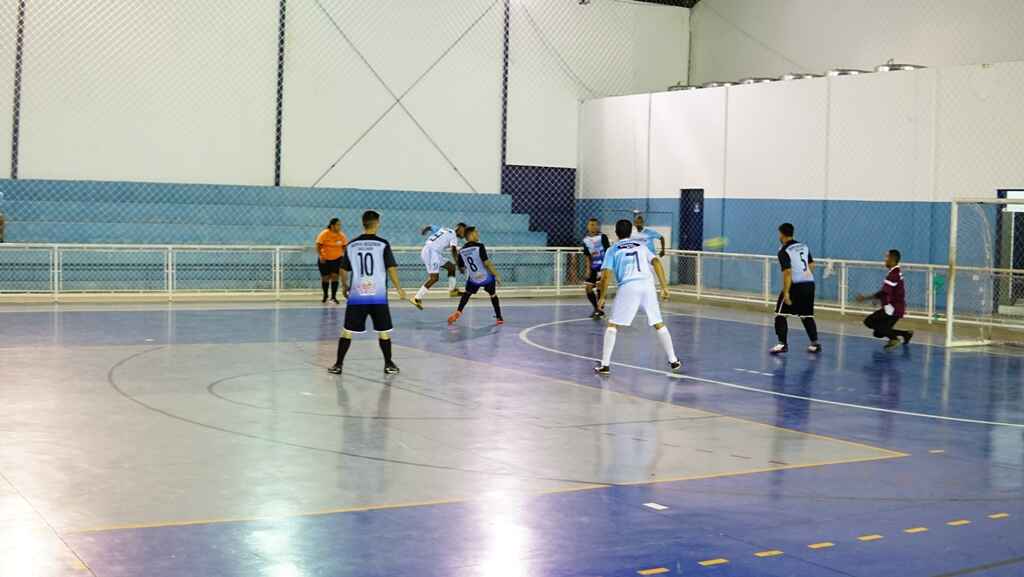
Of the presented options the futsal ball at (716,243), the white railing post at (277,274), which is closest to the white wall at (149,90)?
the white railing post at (277,274)

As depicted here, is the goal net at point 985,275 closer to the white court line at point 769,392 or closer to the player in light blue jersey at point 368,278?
the white court line at point 769,392

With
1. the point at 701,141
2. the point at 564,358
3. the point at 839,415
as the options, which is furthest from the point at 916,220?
the point at 839,415

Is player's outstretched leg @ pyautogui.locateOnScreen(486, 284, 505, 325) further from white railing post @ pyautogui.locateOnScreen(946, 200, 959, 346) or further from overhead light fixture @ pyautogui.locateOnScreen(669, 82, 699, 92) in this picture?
overhead light fixture @ pyautogui.locateOnScreen(669, 82, 699, 92)

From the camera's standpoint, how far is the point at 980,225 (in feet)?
77.6

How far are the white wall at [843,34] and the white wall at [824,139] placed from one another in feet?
7.76

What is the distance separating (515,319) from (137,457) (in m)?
13.8

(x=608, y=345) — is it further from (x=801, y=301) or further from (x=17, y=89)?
(x=17, y=89)

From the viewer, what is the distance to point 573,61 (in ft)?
116

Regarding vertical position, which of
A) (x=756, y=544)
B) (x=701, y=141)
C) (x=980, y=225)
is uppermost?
(x=701, y=141)

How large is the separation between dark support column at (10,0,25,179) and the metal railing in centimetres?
418

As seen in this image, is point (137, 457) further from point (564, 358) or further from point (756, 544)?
point (564, 358)

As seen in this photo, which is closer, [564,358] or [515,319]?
[564,358]

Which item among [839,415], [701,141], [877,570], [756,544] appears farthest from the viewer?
[701,141]

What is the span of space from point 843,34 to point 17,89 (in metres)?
20.2
